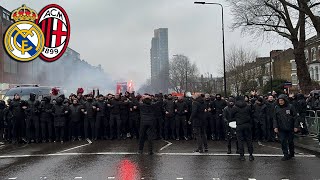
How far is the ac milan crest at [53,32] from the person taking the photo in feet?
56.3

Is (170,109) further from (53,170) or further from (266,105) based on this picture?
(53,170)

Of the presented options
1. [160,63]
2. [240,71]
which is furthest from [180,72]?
[160,63]

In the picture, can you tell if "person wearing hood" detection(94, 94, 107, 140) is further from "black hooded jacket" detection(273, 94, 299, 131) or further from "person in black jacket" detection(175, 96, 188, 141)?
"black hooded jacket" detection(273, 94, 299, 131)

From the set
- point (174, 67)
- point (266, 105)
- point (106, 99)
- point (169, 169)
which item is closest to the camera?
point (169, 169)

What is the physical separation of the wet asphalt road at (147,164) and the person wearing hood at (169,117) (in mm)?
2007

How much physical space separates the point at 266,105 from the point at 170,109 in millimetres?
3682

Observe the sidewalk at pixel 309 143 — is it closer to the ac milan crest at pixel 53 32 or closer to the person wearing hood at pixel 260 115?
the person wearing hood at pixel 260 115

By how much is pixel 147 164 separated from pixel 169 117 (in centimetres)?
597

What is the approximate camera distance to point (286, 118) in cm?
1106

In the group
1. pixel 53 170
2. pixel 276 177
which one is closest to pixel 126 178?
pixel 53 170

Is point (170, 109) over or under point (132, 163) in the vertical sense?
over

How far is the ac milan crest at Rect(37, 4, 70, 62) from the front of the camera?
17172 mm

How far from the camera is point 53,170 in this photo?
9750 mm

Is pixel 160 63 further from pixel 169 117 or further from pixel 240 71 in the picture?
pixel 169 117
